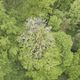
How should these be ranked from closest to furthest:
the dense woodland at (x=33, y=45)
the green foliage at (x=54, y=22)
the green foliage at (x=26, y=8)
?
1. the dense woodland at (x=33, y=45)
2. the green foliage at (x=26, y=8)
3. the green foliage at (x=54, y=22)

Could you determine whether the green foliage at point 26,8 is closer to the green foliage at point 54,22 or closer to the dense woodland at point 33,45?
the dense woodland at point 33,45

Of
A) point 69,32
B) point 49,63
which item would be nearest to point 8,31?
point 49,63

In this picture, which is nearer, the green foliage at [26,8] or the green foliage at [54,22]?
the green foliage at [26,8]

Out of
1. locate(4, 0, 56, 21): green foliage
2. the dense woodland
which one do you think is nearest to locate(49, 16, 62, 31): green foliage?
the dense woodland

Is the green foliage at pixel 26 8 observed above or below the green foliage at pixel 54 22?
above

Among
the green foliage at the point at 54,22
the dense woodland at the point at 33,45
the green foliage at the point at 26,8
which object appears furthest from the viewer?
the green foliage at the point at 54,22

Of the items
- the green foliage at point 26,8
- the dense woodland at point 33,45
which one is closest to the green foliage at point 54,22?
the dense woodland at point 33,45

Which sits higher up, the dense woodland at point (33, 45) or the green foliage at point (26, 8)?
the green foliage at point (26, 8)

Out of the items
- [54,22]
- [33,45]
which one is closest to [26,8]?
[54,22]
